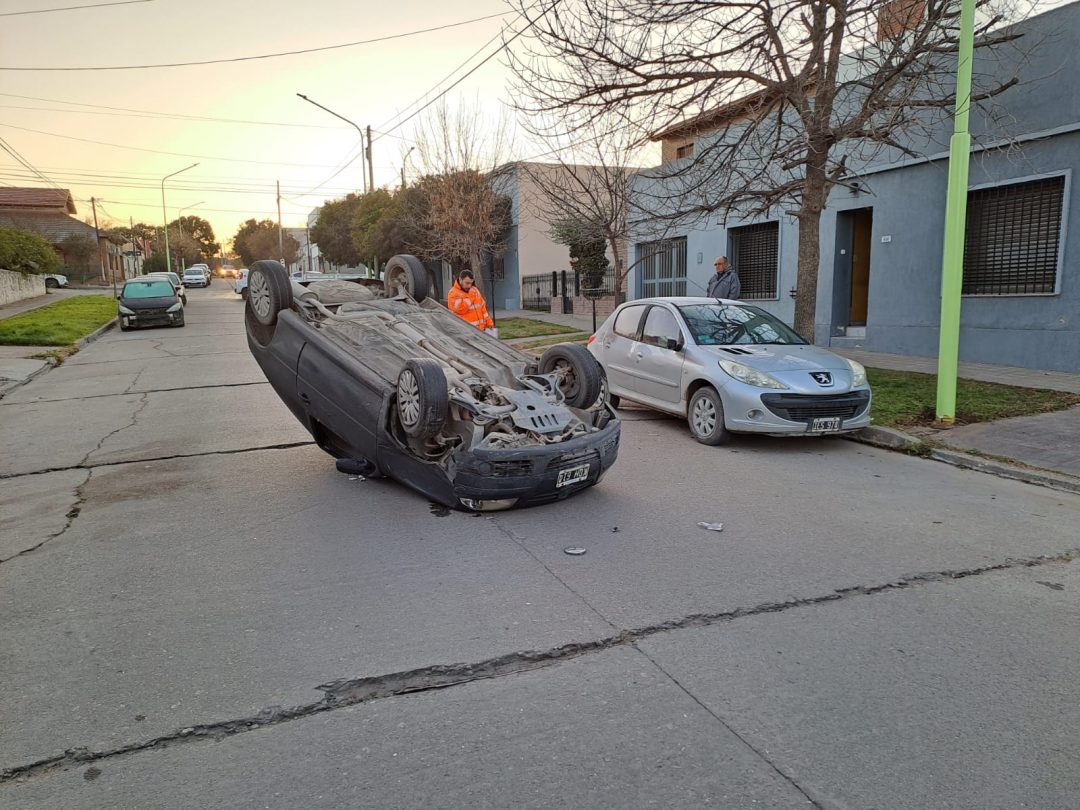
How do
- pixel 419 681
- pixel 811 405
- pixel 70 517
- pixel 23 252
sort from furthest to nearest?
pixel 23 252 < pixel 811 405 < pixel 70 517 < pixel 419 681

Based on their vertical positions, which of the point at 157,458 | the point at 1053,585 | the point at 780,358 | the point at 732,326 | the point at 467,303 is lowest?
the point at 1053,585

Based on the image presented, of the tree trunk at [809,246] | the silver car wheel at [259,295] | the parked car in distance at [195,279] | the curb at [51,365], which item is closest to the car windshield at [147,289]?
the curb at [51,365]

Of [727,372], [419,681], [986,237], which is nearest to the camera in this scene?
[419,681]

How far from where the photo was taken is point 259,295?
6953 millimetres

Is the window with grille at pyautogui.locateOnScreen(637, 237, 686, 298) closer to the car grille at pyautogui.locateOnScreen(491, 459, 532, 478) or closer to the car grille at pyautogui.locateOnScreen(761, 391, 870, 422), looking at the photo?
the car grille at pyautogui.locateOnScreen(761, 391, 870, 422)

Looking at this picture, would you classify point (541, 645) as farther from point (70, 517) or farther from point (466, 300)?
point (466, 300)

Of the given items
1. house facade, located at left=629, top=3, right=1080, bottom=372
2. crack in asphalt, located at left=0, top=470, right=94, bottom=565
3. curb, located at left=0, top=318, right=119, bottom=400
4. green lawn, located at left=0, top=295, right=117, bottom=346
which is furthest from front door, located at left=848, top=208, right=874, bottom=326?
green lawn, located at left=0, top=295, right=117, bottom=346

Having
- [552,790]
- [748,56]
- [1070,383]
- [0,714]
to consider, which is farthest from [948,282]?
[0,714]

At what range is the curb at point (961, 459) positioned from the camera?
6.68 m

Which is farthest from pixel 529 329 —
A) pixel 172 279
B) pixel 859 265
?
pixel 172 279

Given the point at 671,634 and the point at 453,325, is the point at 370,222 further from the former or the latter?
the point at 671,634

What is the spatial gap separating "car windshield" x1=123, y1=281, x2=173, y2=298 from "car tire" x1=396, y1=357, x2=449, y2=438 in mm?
21292

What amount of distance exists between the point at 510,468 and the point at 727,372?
349 cm

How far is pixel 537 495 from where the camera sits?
18.2 feet
